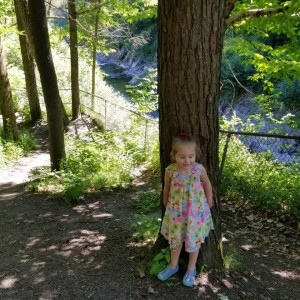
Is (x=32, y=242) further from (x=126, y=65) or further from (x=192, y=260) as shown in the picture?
(x=126, y=65)

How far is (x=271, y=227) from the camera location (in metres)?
4.88

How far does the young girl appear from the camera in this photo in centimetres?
303

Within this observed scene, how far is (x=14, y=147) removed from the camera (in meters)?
10.1

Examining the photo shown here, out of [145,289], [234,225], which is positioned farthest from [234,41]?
[145,289]

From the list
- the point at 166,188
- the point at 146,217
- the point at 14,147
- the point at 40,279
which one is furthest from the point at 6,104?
the point at 166,188

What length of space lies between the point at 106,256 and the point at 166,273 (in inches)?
35.7

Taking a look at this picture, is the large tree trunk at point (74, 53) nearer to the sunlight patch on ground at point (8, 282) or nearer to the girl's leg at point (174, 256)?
the sunlight patch on ground at point (8, 282)

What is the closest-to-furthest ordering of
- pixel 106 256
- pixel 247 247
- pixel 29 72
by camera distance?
pixel 106 256 → pixel 247 247 → pixel 29 72

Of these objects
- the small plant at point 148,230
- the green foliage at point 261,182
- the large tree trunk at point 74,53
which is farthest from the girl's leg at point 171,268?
the large tree trunk at point 74,53

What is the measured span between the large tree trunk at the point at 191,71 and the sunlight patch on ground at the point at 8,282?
199 cm

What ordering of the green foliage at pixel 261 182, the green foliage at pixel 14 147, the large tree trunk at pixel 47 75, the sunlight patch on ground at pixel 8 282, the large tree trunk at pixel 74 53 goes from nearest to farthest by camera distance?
the sunlight patch on ground at pixel 8 282 < the green foliage at pixel 261 182 < the large tree trunk at pixel 47 75 < the green foliage at pixel 14 147 < the large tree trunk at pixel 74 53

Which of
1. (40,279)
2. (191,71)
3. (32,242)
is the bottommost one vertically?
(32,242)

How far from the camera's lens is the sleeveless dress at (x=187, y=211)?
3.05 meters

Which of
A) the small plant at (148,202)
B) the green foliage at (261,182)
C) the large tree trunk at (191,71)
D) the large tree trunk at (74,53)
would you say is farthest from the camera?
the large tree trunk at (74,53)
